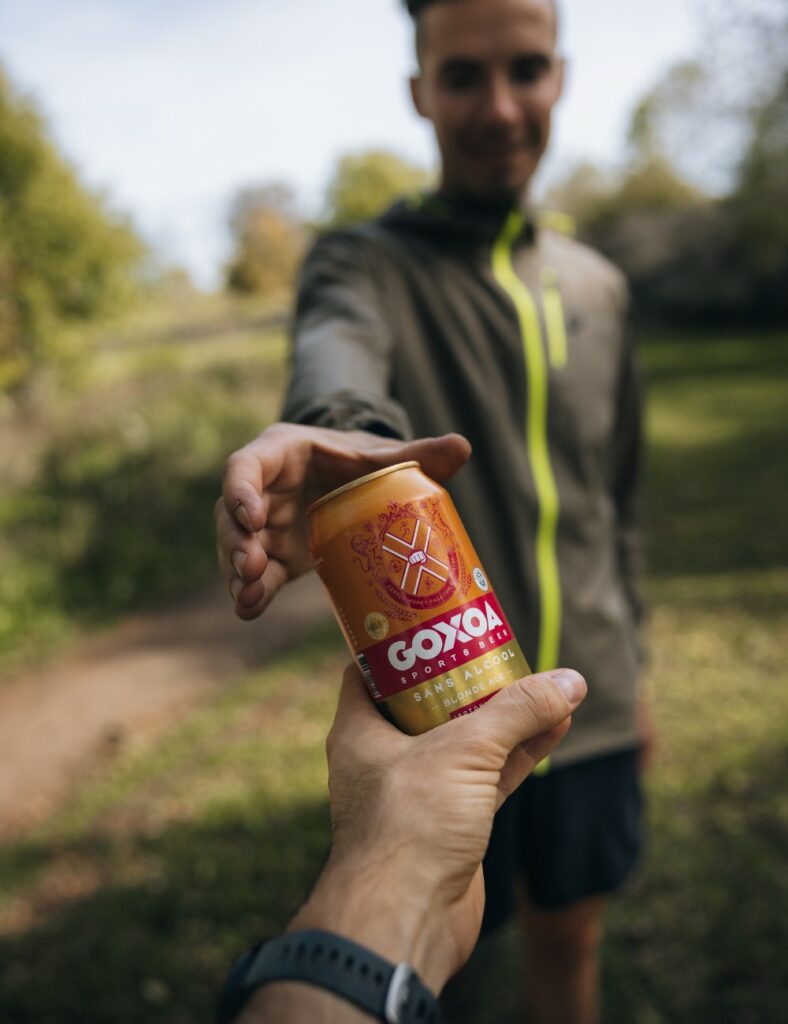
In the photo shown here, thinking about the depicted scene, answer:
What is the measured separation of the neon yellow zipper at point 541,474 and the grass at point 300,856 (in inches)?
51.8

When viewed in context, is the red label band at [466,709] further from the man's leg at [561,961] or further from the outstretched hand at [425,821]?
the man's leg at [561,961]

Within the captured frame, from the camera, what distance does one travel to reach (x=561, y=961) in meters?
2.19

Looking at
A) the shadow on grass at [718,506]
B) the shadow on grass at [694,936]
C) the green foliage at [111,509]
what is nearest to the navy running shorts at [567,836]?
the shadow on grass at [694,936]

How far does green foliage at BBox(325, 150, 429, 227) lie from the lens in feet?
62.9

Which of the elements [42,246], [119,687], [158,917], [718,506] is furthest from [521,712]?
[42,246]

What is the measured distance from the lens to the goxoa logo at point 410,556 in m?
0.99

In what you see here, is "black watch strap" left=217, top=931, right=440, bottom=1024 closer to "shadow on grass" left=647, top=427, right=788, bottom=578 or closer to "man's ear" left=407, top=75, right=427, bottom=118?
"man's ear" left=407, top=75, right=427, bottom=118

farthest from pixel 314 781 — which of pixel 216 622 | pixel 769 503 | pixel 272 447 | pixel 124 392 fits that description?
pixel 124 392

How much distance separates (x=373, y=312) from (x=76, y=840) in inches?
117

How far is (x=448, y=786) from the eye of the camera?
856mm

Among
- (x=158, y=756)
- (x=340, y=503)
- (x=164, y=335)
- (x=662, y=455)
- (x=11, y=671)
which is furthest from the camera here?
(x=164, y=335)

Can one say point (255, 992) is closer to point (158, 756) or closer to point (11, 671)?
point (158, 756)

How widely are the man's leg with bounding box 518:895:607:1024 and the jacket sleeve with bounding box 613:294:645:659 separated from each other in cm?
67

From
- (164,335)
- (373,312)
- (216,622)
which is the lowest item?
(164,335)
